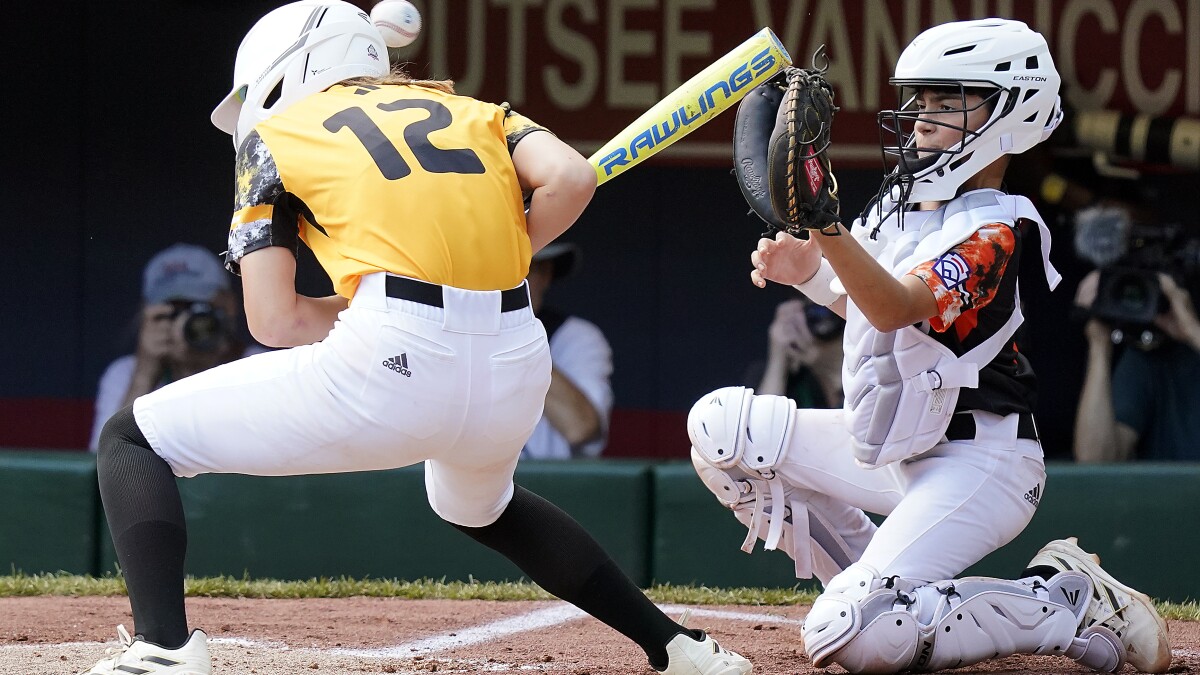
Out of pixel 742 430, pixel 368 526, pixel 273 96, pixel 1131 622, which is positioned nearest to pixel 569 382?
pixel 368 526

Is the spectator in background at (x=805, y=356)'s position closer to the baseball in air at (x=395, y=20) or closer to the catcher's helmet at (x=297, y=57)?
the baseball in air at (x=395, y=20)

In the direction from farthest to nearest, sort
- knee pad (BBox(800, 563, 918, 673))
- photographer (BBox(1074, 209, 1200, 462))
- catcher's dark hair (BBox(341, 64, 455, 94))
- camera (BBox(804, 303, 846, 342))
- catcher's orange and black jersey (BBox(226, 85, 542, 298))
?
camera (BBox(804, 303, 846, 342)) < photographer (BBox(1074, 209, 1200, 462)) < knee pad (BBox(800, 563, 918, 673)) < catcher's dark hair (BBox(341, 64, 455, 94)) < catcher's orange and black jersey (BBox(226, 85, 542, 298))

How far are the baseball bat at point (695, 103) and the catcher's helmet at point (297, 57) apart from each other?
62cm

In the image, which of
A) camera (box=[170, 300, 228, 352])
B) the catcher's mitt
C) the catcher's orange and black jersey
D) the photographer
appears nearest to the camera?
the catcher's orange and black jersey

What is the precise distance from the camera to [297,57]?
2697 mm

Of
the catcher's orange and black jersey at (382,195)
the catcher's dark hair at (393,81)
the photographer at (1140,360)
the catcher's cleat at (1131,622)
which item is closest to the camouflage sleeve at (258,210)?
the catcher's orange and black jersey at (382,195)

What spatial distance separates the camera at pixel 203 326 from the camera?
20.8 ft

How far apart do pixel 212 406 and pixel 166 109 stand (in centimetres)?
444

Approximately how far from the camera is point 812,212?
8.79 feet

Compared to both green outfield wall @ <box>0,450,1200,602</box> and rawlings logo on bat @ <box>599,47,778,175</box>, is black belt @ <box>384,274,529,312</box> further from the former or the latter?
green outfield wall @ <box>0,450,1200,602</box>

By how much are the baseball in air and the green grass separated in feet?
6.05

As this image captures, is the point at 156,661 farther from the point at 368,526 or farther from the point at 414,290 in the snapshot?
the point at 368,526

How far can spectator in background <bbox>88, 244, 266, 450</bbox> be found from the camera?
633cm

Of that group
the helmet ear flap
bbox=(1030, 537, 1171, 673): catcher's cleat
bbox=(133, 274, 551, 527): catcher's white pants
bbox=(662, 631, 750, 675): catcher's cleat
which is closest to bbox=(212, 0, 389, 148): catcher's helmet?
the helmet ear flap
